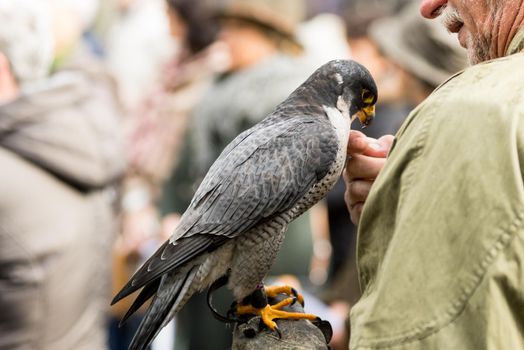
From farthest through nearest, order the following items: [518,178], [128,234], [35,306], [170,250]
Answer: [128,234]
[35,306]
[170,250]
[518,178]

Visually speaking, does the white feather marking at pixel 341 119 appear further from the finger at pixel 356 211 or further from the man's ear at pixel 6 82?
the man's ear at pixel 6 82

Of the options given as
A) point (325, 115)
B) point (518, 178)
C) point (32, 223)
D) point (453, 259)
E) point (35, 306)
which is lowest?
point (35, 306)

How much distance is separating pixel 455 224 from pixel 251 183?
0.97 meters

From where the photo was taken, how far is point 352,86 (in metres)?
2.66

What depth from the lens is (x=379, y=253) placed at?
1.81 m

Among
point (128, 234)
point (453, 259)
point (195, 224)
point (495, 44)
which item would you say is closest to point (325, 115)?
point (195, 224)

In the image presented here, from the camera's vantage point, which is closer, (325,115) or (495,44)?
(495,44)

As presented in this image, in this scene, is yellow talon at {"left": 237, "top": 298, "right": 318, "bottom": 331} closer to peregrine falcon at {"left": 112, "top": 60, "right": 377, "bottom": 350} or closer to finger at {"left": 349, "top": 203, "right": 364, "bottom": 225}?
peregrine falcon at {"left": 112, "top": 60, "right": 377, "bottom": 350}

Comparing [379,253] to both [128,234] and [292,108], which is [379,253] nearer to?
[292,108]

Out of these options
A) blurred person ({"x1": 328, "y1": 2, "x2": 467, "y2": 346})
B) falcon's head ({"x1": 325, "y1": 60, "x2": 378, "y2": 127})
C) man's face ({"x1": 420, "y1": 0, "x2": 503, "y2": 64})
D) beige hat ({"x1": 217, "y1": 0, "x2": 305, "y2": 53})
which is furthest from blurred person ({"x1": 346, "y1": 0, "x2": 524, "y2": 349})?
beige hat ({"x1": 217, "y1": 0, "x2": 305, "y2": 53})

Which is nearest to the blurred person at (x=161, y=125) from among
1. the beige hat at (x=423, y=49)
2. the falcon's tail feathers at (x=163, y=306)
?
the beige hat at (x=423, y=49)

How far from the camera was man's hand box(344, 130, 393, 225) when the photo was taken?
2273 mm

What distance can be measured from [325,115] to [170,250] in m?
0.59

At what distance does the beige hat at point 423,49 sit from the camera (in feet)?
13.2
